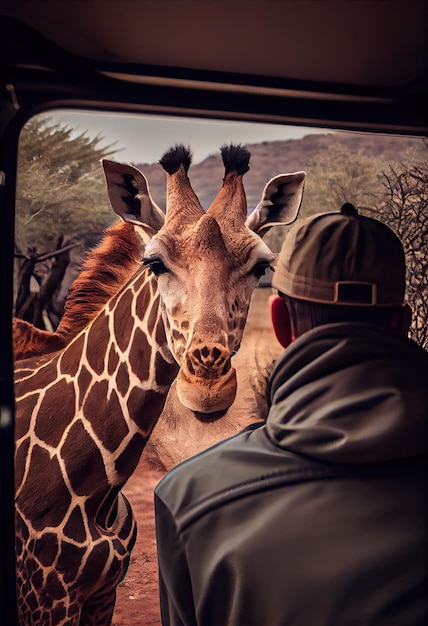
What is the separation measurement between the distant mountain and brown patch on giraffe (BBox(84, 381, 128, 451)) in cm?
47

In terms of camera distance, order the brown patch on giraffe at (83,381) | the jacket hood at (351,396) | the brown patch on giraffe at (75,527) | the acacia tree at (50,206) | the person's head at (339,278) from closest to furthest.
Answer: the jacket hood at (351,396), the person's head at (339,278), the acacia tree at (50,206), the brown patch on giraffe at (75,527), the brown patch on giraffe at (83,381)

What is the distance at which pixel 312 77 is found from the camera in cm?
131

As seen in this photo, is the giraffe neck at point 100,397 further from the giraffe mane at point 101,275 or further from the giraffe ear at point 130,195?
the giraffe ear at point 130,195

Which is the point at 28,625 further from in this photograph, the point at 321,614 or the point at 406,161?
the point at 406,161

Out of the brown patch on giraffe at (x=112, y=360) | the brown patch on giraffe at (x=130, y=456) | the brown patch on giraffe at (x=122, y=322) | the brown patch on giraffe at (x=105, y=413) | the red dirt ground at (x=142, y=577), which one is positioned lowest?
the red dirt ground at (x=142, y=577)

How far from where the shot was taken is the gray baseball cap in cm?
110

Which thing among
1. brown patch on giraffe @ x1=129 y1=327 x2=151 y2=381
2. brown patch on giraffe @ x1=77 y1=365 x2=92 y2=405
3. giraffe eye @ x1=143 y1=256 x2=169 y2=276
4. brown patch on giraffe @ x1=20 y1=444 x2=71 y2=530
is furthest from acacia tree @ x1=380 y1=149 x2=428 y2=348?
brown patch on giraffe @ x1=20 y1=444 x2=71 y2=530

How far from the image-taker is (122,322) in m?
1.54

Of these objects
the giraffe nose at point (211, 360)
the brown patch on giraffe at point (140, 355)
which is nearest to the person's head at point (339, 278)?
the giraffe nose at point (211, 360)

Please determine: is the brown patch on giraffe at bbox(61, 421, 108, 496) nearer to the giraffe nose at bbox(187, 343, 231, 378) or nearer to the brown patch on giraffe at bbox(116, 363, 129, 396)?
the brown patch on giraffe at bbox(116, 363, 129, 396)

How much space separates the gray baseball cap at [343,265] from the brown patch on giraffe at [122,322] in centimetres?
49

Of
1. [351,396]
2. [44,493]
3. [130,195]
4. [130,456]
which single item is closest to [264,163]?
[130,195]

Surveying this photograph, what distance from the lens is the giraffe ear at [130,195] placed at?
1.37 meters

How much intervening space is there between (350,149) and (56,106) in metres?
0.65
